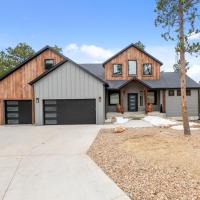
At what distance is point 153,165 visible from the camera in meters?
7.05

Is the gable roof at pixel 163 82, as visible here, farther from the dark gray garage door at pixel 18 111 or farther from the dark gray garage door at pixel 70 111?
the dark gray garage door at pixel 18 111

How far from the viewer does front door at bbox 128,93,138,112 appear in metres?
24.2

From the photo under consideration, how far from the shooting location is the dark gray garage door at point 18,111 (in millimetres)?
20766

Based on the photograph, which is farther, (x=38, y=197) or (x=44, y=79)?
(x=44, y=79)

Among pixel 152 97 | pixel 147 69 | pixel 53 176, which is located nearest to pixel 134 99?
pixel 152 97

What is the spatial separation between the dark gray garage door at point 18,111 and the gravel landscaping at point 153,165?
11488 millimetres

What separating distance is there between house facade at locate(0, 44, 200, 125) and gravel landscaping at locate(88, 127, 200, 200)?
343 inches

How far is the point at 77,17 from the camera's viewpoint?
18.8m

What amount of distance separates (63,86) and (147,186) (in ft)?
48.3

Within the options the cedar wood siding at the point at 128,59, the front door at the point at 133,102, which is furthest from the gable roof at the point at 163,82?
the front door at the point at 133,102

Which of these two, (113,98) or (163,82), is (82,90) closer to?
(113,98)

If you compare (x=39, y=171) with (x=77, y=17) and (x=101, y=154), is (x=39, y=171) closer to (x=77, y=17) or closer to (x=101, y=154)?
(x=101, y=154)

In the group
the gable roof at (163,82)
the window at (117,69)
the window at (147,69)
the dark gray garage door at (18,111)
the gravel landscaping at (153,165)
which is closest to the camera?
the gravel landscaping at (153,165)

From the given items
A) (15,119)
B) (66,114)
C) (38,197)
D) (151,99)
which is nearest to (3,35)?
(15,119)
